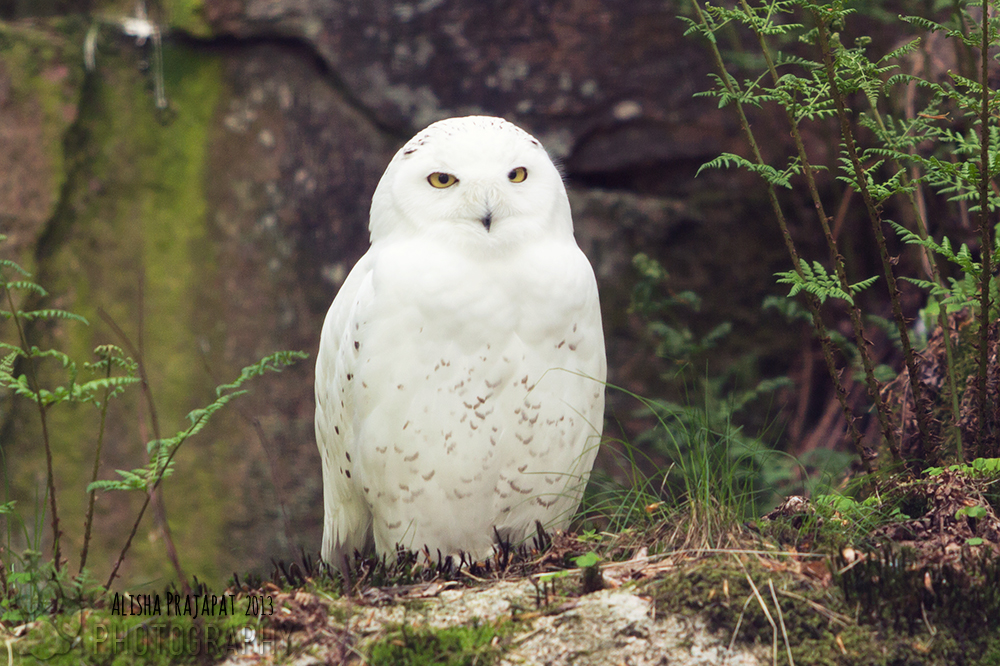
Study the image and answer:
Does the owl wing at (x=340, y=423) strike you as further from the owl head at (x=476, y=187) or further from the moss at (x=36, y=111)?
the moss at (x=36, y=111)

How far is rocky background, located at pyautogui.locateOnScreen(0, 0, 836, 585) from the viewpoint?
4.71 metres

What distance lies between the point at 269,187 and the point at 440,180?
2.57m

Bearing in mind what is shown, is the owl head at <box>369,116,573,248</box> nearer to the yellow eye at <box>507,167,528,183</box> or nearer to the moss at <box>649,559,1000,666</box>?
the yellow eye at <box>507,167,528,183</box>

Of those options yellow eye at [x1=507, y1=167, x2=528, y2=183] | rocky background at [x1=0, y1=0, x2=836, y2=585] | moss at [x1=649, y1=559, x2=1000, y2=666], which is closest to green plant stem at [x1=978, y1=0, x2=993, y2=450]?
moss at [x1=649, y1=559, x2=1000, y2=666]

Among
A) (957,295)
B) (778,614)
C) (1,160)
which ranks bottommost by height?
(778,614)

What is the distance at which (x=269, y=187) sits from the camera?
4.98 m

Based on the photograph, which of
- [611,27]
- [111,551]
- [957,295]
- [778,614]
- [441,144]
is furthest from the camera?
[111,551]

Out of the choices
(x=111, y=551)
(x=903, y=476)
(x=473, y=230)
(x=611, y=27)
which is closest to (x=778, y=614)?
(x=903, y=476)

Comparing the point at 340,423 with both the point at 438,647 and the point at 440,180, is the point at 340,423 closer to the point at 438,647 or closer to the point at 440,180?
the point at 440,180

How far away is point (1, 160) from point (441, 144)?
142 inches

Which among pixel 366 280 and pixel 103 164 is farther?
pixel 103 164

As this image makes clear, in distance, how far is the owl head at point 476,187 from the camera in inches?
105

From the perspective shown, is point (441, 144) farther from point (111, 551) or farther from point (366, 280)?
point (111, 551)

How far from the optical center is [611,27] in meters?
4.70
